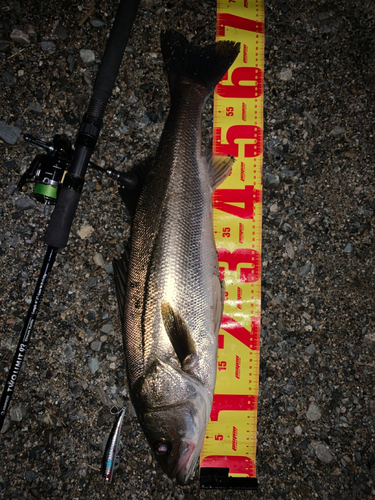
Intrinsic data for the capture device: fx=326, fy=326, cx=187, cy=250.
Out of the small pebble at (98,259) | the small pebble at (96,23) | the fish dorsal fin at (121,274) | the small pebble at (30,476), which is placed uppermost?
the small pebble at (96,23)

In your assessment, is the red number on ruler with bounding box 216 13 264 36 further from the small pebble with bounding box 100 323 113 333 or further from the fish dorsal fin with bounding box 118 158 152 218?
the small pebble with bounding box 100 323 113 333

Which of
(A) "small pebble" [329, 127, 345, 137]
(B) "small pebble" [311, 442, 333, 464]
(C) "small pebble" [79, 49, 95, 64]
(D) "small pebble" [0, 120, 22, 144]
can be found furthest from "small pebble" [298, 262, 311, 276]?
(D) "small pebble" [0, 120, 22, 144]

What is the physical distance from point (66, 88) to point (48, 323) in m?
1.72

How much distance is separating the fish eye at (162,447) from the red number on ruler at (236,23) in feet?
8.84

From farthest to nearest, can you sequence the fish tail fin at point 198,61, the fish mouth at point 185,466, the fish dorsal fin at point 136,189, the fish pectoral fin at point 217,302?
the fish tail fin at point 198,61 < the fish dorsal fin at point 136,189 < the fish pectoral fin at point 217,302 < the fish mouth at point 185,466

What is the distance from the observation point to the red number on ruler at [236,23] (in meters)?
2.36

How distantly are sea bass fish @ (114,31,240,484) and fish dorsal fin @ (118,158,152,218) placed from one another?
15mm

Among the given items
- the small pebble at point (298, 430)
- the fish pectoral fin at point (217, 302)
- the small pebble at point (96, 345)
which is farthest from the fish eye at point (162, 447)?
the small pebble at point (298, 430)

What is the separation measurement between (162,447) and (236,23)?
2826 millimetres

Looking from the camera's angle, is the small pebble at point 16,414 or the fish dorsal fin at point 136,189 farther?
the small pebble at point 16,414

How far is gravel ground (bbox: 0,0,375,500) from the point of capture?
2318 mm

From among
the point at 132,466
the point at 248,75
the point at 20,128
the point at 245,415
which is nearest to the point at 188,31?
the point at 248,75

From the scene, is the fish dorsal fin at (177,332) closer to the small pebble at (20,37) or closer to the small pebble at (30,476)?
the small pebble at (30,476)

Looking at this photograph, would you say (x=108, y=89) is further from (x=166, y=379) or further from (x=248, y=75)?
(x=166, y=379)
